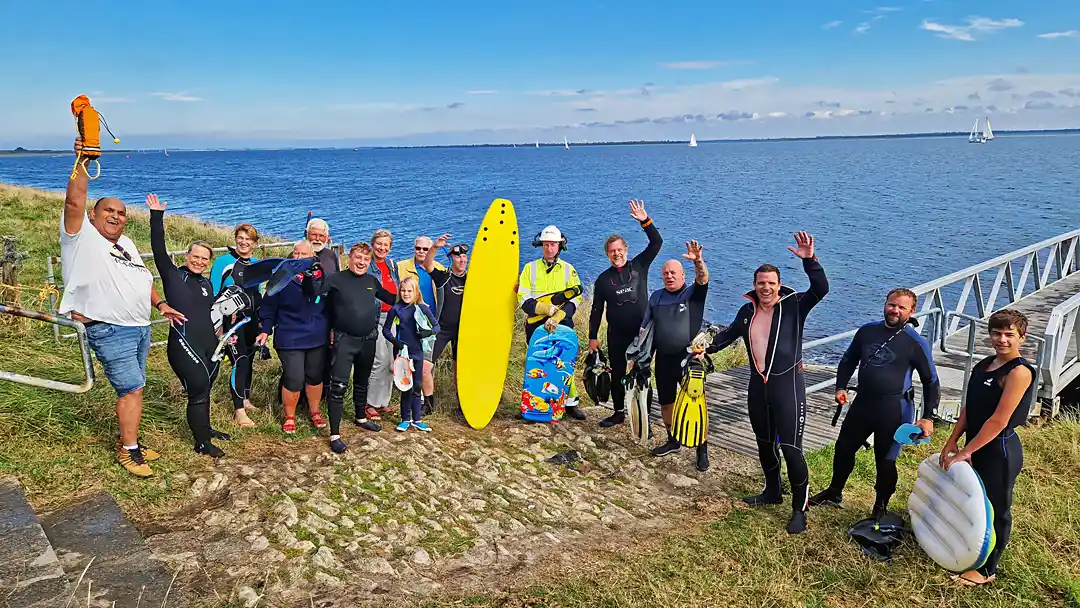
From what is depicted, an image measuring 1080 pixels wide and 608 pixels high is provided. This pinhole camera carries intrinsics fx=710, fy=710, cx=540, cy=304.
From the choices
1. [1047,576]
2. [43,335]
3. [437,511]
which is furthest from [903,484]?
[43,335]

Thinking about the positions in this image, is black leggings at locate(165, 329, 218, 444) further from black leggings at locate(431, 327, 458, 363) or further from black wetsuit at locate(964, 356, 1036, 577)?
black wetsuit at locate(964, 356, 1036, 577)

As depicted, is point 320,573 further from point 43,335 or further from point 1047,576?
point 43,335

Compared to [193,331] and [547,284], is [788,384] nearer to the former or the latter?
[547,284]

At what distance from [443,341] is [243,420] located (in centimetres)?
206

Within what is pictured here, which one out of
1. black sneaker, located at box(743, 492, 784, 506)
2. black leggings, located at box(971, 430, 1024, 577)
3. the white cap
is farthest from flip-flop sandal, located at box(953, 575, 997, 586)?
the white cap

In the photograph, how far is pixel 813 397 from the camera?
875 centimetres

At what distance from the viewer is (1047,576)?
177 inches

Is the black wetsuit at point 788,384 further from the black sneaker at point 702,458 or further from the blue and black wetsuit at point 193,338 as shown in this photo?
the blue and black wetsuit at point 193,338

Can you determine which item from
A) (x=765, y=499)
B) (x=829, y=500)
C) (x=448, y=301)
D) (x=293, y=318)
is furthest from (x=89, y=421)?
(x=829, y=500)

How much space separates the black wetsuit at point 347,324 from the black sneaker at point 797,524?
3.74m

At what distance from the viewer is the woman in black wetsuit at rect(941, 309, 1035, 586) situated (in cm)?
417

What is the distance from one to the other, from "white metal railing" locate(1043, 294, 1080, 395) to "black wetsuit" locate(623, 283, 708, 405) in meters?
4.38

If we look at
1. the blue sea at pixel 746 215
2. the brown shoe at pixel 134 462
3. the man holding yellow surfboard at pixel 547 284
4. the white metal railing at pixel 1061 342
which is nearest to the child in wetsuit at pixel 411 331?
the man holding yellow surfboard at pixel 547 284

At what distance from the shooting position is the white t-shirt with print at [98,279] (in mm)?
4758
